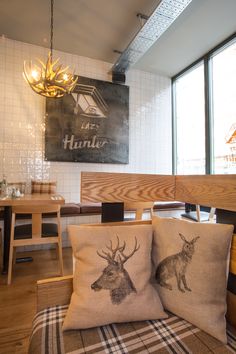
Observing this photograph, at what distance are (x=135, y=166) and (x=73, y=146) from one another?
1295 mm

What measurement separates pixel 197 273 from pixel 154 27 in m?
2.95

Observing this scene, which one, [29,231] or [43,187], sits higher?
[43,187]

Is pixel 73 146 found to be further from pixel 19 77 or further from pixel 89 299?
pixel 89 299

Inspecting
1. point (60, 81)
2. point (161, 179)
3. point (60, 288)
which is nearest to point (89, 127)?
point (60, 81)

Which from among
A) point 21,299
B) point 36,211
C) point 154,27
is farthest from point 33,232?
point 154,27

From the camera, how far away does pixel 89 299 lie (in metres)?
0.84

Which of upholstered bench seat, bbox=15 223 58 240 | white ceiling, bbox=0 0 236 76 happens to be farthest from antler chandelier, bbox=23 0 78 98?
upholstered bench seat, bbox=15 223 58 240

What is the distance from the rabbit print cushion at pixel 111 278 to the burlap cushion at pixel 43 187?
2.45 metres

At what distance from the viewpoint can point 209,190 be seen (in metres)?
1.11

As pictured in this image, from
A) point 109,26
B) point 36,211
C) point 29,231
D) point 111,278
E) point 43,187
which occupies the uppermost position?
point 109,26

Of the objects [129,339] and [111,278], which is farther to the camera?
[111,278]

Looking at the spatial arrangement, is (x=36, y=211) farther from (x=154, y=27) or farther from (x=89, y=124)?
(x=154, y=27)

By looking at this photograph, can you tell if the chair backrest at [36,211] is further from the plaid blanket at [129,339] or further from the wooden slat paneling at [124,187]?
the plaid blanket at [129,339]

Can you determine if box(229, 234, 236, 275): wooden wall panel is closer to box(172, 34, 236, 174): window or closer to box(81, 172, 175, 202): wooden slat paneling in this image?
box(81, 172, 175, 202): wooden slat paneling
